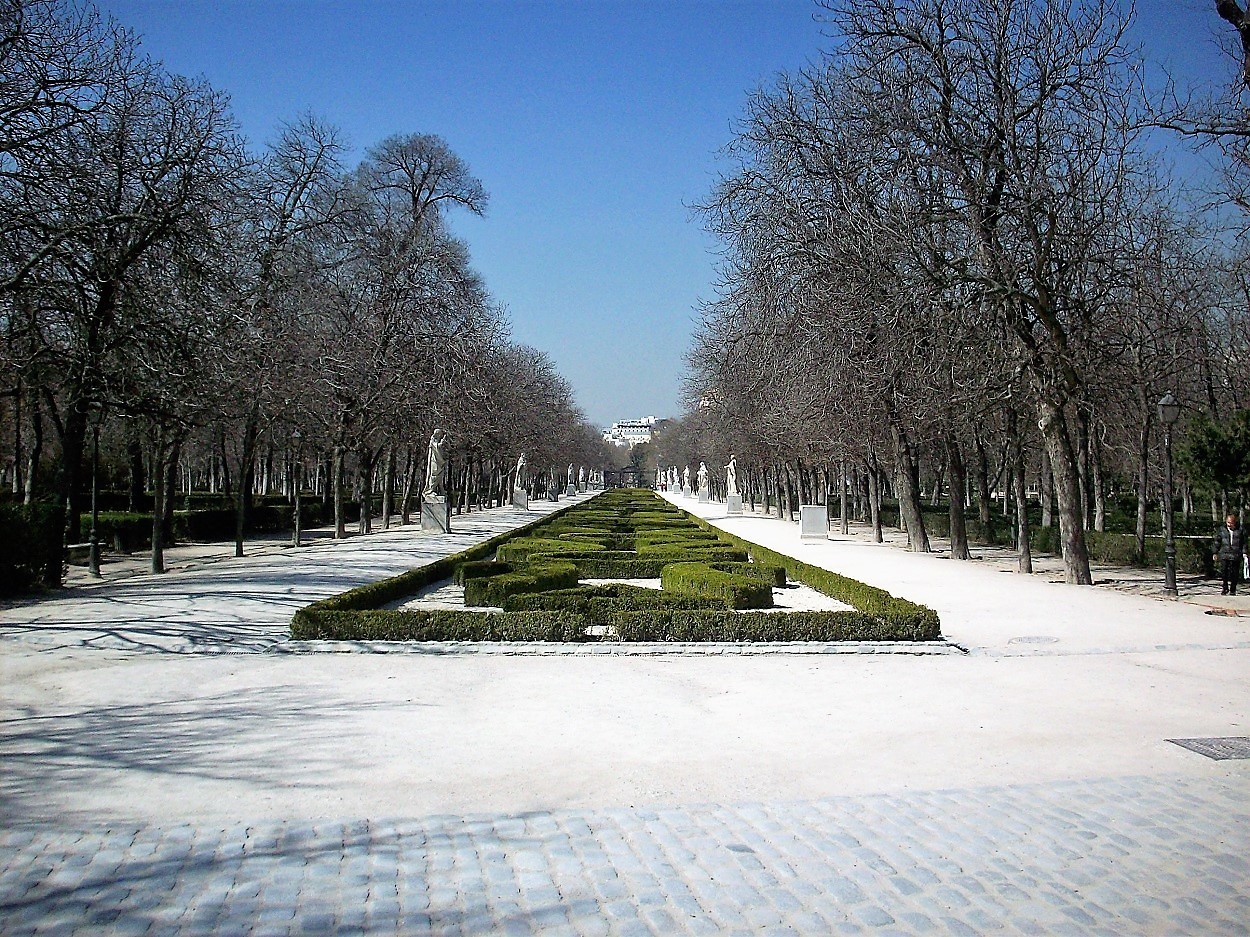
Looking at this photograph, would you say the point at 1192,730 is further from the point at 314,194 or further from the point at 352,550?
the point at 314,194

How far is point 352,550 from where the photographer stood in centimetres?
2483

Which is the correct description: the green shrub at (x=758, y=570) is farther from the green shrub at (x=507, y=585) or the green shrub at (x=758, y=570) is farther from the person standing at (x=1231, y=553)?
the person standing at (x=1231, y=553)

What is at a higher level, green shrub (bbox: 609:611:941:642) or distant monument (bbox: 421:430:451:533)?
distant monument (bbox: 421:430:451:533)

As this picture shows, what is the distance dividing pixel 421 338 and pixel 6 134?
19544mm

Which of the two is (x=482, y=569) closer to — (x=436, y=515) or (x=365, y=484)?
(x=365, y=484)

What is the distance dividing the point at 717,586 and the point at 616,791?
8.74 m

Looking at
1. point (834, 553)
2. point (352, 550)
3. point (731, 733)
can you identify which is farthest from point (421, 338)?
point (731, 733)

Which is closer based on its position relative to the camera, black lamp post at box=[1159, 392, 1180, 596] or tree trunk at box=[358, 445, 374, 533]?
black lamp post at box=[1159, 392, 1180, 596]

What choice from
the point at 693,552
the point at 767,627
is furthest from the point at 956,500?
the point at 767,627

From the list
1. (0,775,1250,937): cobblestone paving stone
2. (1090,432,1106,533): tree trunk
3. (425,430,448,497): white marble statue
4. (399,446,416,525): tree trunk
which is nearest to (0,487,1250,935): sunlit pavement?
(0,775,1250,937): cobblestone paving stone

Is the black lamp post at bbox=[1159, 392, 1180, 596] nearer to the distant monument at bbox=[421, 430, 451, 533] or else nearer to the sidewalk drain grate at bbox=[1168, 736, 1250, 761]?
the sidewalk drain grate at bbox=[1168, 736, 1250, 761]

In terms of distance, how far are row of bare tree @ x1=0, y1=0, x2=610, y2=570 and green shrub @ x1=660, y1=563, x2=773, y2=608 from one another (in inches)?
319

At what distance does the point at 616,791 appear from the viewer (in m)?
6.09

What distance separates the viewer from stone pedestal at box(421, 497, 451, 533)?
108 feet
